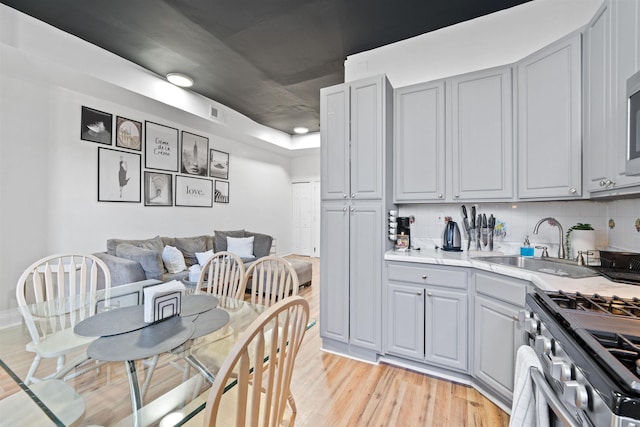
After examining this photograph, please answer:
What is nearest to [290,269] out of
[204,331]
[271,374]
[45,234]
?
[204,331]

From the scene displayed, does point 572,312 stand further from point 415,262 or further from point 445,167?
point 445,167

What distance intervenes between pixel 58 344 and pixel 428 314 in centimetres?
216

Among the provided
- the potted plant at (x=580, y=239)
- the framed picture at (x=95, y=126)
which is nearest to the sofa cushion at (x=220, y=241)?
the framed picture at (x=95, y=126)

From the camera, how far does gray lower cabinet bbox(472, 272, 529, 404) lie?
164cm

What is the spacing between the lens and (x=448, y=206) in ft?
8.37

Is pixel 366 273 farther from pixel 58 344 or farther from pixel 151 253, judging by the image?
pixel 151 253

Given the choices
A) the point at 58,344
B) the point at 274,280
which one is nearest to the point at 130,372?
the point at 58,344

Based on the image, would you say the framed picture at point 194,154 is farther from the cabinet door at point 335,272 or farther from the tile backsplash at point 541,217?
the tile backsplash at point 541,217

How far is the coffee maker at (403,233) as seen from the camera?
8.08ft

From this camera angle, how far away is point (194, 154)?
4.95 m

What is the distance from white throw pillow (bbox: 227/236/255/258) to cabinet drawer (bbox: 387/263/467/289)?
317 cm

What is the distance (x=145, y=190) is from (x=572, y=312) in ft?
15.8

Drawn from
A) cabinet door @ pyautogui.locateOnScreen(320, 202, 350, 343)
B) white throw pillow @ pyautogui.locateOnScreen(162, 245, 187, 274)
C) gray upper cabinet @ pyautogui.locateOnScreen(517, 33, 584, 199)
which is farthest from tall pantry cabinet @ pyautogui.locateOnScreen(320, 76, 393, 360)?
white throw pillow @ pyautogui.locateOnScreen(162, 245, 187, 274)

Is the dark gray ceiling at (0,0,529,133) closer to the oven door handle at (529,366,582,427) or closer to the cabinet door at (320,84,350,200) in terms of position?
the cabinet door at (320,84,350,200)
